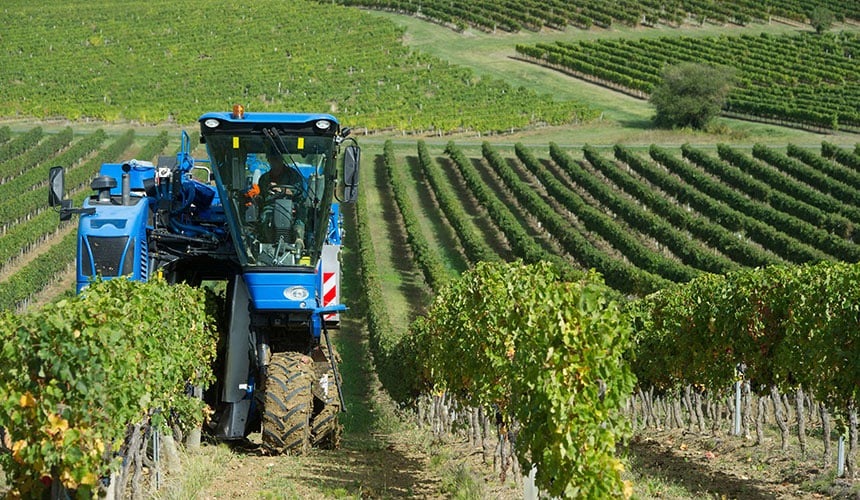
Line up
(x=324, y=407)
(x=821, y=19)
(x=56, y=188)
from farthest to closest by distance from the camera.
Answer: (x=821, y=19) < (x=324, y=407) < (x=56, y=188)

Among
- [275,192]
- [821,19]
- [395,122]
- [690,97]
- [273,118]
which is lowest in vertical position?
[395,122]

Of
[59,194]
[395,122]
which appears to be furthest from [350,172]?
[395,122]

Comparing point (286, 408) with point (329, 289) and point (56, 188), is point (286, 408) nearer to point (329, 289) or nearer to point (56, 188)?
point (329, 289)

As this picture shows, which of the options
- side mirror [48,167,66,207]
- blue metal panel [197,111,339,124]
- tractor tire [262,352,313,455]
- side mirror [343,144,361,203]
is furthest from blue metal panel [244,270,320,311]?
side mirror [48,167,66,207]

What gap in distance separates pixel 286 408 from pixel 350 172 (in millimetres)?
3012

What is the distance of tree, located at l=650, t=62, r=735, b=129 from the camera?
2827 inches

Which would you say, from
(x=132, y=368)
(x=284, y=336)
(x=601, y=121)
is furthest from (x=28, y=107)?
(x=132, y=368)

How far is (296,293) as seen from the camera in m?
14.8

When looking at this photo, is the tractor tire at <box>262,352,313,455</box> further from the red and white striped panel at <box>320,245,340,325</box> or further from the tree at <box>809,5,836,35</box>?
the tree at <box>809,5,836,35</box>

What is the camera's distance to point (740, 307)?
18.0 meters

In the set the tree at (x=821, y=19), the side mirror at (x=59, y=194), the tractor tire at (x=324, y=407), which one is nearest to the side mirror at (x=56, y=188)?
the side mirror at (x=59, y=194)

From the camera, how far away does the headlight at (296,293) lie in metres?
14.8

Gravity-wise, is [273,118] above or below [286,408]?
above

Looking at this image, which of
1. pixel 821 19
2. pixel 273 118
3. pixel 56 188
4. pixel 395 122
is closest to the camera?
pixel 273 118
